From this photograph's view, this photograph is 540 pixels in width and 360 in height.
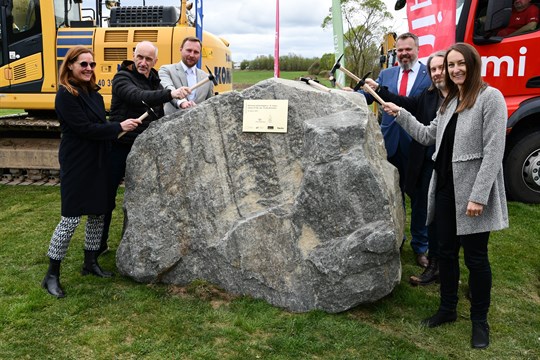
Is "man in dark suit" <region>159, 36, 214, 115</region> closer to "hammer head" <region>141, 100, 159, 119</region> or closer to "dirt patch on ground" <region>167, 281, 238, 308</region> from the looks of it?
"hammer head" <region>141, 100, 159, 119</region>

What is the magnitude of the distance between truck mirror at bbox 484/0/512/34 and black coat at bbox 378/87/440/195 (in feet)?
6.52

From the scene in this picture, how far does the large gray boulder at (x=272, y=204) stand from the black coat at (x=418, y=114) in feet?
1.32

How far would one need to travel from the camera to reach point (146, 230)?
4008 mm

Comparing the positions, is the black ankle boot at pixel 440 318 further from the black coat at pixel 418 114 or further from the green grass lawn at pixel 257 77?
the green grass lawn at pixel 257 77

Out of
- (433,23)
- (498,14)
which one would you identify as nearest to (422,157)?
(498,14)

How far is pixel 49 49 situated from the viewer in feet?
24.8

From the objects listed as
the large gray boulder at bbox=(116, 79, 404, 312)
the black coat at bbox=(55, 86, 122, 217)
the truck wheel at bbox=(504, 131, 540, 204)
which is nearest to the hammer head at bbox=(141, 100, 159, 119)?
the large gray boulder at bbox=(116, 79, 404, 312)

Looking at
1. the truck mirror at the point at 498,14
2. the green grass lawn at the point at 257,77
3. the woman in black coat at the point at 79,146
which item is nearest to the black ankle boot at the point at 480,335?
the woman in black coat at the point at 79,146

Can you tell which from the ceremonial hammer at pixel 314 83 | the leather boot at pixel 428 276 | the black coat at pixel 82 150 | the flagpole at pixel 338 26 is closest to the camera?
the black coat at pixel 82 150

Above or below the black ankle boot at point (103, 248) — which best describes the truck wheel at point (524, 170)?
above

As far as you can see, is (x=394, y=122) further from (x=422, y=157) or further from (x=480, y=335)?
(x=480, y=335)

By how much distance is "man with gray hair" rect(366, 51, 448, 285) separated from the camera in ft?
13.3

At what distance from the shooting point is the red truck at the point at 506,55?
19.4 feet

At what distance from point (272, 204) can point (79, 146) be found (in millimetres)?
1575
